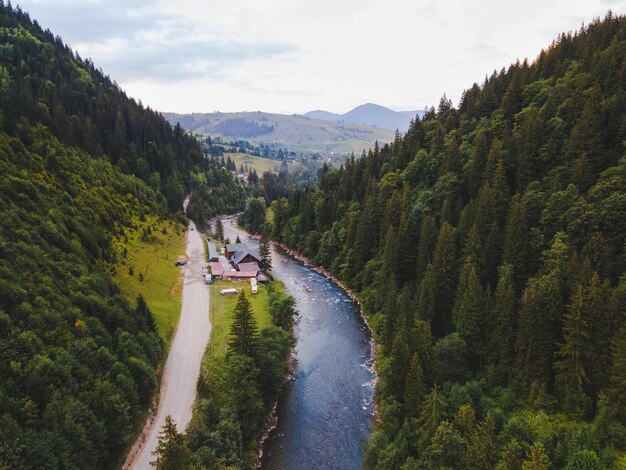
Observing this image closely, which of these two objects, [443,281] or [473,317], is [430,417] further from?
[443,281]

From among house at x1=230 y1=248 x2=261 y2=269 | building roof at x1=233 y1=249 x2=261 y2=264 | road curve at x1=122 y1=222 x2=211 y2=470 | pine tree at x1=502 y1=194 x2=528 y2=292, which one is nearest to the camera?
road curve at x1=122 y1=222 x2=211 y2=470

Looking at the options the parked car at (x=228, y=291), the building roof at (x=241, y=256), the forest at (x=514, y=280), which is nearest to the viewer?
the forest at (x=514, y=280)

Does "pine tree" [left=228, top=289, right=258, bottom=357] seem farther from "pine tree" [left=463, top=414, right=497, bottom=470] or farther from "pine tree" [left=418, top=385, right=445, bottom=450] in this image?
"pine tree" [left=463, top=414, right=497, bottom=470]

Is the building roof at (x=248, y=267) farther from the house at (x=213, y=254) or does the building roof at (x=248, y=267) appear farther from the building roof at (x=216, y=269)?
the house at (x=213, y=254)

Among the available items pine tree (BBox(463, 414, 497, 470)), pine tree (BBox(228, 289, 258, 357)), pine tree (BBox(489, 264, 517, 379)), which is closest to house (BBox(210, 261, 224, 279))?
pine tree (BBox(228, 289, 258, 357))

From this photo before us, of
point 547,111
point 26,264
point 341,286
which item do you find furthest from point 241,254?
point 547,111

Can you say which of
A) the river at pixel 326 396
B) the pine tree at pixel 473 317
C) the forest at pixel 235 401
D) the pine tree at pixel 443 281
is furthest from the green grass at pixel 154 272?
the pine tree at pixel 473 317

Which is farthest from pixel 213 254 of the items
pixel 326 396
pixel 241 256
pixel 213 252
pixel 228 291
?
pixel 326 396

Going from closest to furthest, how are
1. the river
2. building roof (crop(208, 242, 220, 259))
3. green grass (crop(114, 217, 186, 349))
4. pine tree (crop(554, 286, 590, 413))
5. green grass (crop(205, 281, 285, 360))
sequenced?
pine tree (crop(554, 286, 590, 413)) < the river < green grass (crop(205, 281, 285, 360)) < green grass (crop(114, 217, 186, 349)) < building roof (crop(208, 242, 220, 259))
